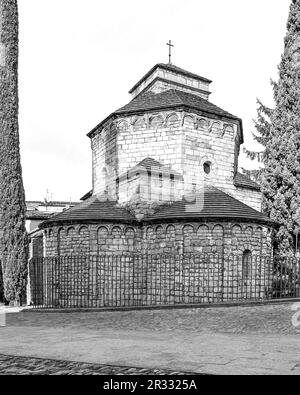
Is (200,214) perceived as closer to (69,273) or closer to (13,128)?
(69,273)

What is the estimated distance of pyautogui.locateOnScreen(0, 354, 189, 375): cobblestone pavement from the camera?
17.3 ft

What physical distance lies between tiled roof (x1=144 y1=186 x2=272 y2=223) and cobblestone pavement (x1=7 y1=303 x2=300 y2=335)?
13.8ft

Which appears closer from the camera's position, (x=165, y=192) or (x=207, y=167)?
(x=165, y=192)

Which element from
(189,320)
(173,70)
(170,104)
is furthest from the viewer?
(173,70)

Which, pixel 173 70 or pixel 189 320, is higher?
pixel 173 70

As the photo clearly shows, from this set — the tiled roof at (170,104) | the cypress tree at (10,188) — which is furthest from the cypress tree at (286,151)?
the cypress tree at (10,188)

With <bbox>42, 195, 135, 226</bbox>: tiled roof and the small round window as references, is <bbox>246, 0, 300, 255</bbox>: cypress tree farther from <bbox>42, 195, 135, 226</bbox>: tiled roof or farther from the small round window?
<bbox>42, 195, 135, 226</bbox>: tiled roof

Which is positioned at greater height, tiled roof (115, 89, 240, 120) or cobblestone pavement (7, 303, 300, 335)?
tiled roof (115, 89, 240, 120)

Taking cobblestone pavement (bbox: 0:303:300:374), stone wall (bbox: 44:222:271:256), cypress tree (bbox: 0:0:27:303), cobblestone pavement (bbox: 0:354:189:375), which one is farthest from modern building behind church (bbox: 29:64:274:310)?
cobblestone pavement (bbox: 0:354:189:375)

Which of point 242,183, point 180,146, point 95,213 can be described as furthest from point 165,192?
point 242,183

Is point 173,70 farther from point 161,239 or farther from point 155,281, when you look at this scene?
point 155,281

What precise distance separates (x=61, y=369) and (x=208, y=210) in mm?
9998

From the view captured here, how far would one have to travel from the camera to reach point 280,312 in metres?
10.3

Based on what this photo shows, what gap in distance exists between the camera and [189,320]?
1059 centimetres
